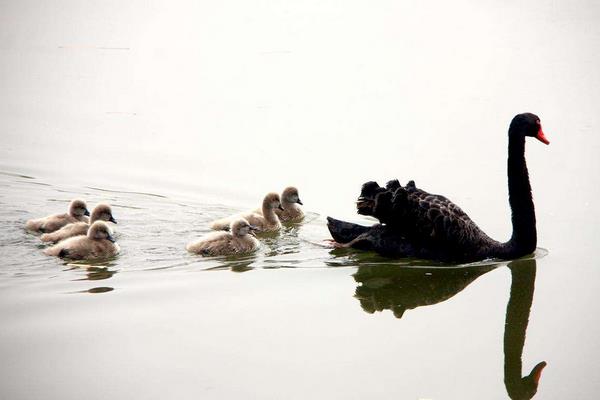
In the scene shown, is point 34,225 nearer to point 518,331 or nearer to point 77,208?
point 77,208

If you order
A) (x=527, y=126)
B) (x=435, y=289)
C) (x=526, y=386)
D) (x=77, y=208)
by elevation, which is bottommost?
(x=526, y=386)

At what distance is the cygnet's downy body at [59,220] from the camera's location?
6402 mm

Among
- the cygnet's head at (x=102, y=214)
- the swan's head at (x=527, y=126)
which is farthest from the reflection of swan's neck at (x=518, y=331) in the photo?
the cygnet's head at (x=102, y=214)

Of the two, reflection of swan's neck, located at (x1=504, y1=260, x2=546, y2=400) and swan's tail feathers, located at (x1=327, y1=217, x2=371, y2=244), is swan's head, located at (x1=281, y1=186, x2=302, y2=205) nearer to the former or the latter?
swan's tail feathers, located at (x1=327, y1=217, x2=371, y2=244)

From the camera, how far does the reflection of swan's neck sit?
13.9 feet

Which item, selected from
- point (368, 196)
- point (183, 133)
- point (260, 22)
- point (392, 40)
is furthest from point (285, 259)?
point (260, 22)

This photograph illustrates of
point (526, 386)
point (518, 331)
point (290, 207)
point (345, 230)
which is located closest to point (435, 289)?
point (518, 331)

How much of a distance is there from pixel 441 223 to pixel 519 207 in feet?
1.96

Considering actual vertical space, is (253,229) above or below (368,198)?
below

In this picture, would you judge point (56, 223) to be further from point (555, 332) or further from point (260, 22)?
point (260, 22)

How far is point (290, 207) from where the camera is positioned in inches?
271

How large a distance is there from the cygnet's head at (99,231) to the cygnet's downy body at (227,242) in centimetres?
56

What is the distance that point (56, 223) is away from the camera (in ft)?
21.1

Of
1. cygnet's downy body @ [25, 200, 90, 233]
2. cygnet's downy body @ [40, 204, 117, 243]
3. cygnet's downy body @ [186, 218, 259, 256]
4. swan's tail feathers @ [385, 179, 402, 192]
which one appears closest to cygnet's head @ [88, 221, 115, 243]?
cygnet's downy body @ [40, 204, 117, 243]
